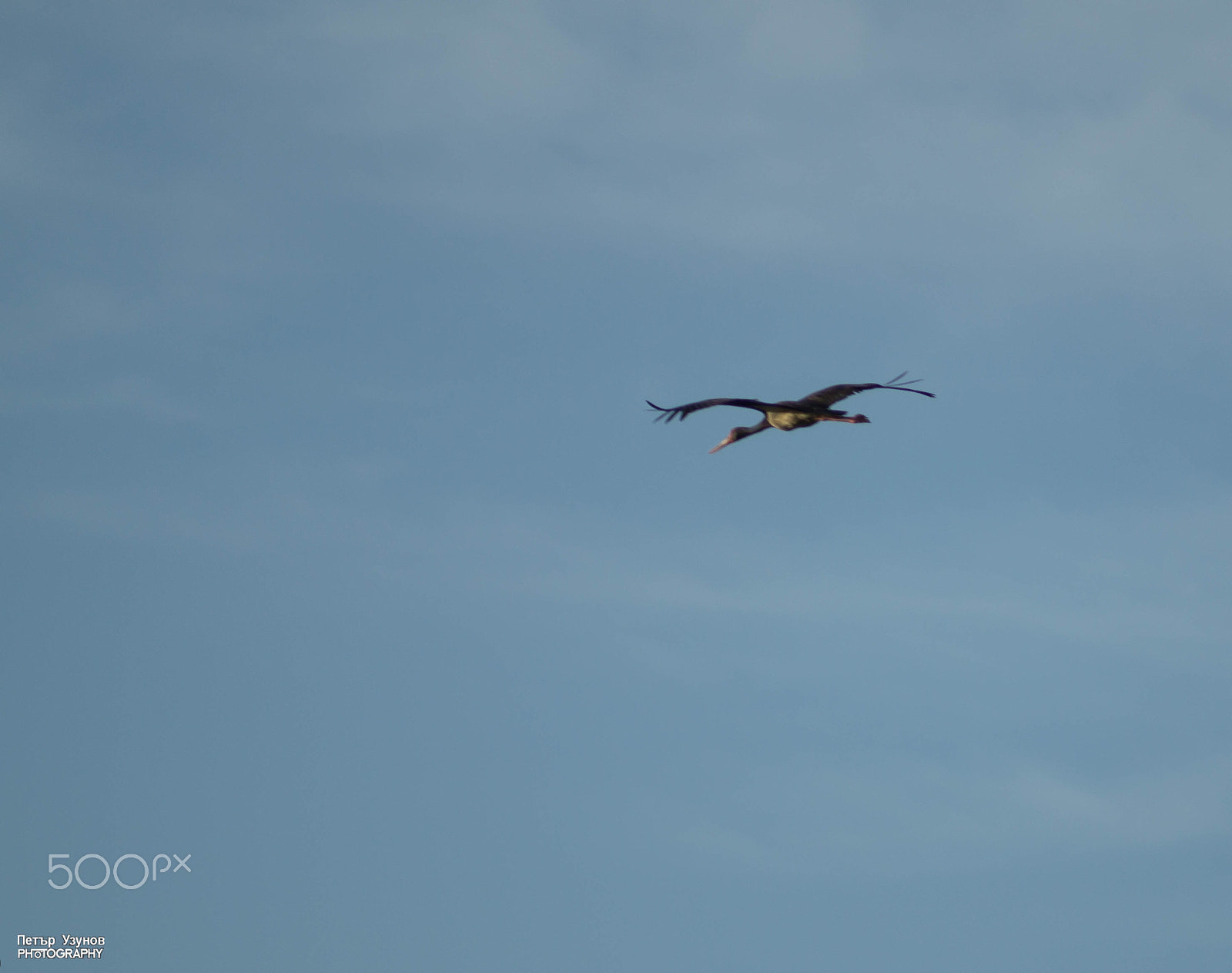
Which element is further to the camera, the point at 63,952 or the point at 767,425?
the point at 63,952

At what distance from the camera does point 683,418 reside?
2724 inches

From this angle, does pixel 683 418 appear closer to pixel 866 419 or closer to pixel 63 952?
pixel 866 419

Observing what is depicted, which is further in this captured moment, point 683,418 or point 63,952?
point 63,952

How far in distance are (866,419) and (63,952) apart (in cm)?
4750

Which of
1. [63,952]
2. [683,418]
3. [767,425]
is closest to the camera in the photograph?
[683,418]

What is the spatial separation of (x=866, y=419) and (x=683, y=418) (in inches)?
318

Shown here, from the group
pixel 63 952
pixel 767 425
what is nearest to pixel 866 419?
pixel 767 425

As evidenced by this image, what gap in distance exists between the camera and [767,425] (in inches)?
3086

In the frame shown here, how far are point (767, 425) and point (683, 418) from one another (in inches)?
391

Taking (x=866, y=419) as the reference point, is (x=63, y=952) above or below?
below

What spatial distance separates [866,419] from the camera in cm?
7300

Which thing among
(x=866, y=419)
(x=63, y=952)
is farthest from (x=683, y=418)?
(x=63, y=952)

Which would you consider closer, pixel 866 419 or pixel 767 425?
pixel 866 419

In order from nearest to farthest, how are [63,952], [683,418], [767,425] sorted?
[683,418]
[767,425]
[63,952]
